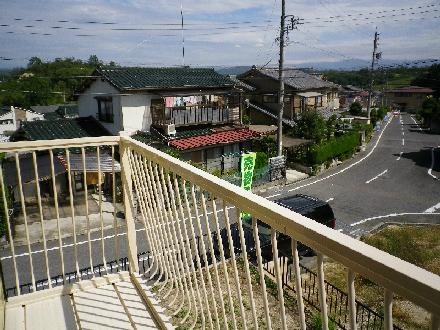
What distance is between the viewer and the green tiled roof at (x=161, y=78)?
17.8 meters

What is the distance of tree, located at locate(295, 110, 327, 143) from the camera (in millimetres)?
24938

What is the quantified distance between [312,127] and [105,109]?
15397 millimetres

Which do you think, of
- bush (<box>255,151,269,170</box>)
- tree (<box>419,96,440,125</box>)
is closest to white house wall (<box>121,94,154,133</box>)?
bush (<box>255,151,269,170</box>)

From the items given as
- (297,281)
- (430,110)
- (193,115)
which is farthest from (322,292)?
(430,110)

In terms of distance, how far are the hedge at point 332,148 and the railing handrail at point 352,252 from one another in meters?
19.3

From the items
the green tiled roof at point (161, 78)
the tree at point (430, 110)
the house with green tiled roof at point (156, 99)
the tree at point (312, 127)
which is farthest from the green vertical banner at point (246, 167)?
the tree at point (430, 110)

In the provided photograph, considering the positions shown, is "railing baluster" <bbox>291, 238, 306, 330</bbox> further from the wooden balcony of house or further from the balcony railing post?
the wooden balcony of house

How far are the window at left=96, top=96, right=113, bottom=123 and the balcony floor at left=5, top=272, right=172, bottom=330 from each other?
16.9m

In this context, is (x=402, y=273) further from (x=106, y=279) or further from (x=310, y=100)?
(x=310, y=100)

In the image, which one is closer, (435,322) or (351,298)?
(435,322)

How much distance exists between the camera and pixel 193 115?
64.7 feet

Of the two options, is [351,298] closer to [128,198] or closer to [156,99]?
[128,198]

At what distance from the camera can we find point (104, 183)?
54.4 ft

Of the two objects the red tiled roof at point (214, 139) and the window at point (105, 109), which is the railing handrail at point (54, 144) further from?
the window at point (105, 109)
